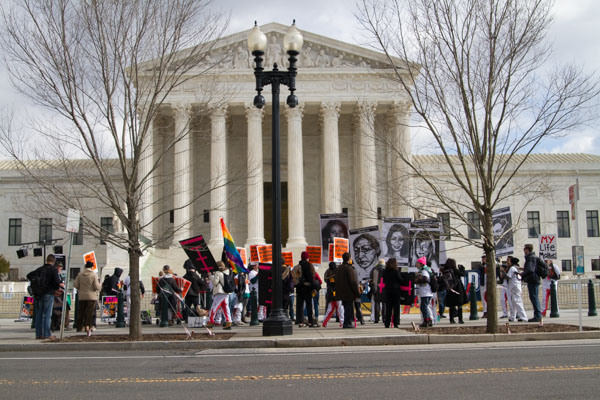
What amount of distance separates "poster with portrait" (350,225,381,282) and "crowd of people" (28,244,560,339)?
1705 millimetres

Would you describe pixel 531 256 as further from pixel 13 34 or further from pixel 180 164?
pixel 180 164

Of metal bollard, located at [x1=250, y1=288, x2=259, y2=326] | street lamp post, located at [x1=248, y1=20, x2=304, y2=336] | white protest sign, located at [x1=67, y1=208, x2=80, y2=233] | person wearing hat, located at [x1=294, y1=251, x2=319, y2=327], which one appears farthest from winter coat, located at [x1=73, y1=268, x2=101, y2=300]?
person wearing hat, located at [x1=294, y1=251, x2=319, y2=327]

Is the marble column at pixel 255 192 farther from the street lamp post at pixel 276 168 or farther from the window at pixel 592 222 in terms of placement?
the window at pixel 592 222

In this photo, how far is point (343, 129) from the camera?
1925 inches

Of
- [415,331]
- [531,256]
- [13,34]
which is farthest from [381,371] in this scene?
[13,34]

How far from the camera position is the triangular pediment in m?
42.4

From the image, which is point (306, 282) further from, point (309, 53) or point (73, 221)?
point (309, 53)

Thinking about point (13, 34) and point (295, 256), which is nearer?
point (13, 34)

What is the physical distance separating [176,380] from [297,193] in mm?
32703

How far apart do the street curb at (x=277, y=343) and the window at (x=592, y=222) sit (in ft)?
153

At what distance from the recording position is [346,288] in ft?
55.0

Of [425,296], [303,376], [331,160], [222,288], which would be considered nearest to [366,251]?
[425,296]

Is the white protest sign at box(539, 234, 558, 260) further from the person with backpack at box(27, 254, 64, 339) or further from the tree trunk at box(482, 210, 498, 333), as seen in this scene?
the person with backpack at box(27, 254, 64, 339)

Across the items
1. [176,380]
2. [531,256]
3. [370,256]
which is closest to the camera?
[176,380]
